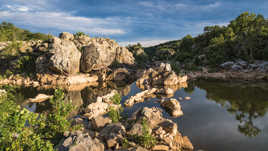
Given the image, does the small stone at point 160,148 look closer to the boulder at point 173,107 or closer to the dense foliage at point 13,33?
the boulder at point 173,107

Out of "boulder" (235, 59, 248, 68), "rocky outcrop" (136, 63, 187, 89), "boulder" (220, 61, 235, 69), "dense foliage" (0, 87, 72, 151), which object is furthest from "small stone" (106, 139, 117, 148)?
"boulder" (235, 59, 248, 68)

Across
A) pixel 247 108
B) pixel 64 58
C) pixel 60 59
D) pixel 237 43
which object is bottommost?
pixel 247 108

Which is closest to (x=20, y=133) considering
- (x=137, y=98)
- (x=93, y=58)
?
(x=137, y=98)

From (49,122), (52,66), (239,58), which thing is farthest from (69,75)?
(239,58)

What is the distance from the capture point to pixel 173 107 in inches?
698

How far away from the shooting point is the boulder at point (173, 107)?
55.1 feet

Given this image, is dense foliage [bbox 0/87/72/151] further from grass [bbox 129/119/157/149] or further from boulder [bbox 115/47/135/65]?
boulder [bbox 115/47/135/65]

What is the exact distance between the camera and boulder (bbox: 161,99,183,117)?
16.8 meters

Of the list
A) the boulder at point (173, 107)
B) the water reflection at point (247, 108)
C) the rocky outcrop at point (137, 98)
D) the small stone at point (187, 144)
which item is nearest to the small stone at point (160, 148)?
the small stone at point (187, 144)

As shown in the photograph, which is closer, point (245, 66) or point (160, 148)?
point (160, 148)

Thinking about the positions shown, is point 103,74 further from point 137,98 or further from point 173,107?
point 173,107

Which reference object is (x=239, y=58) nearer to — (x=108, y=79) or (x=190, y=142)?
(x=108, y=79)

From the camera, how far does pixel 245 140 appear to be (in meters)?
11.6

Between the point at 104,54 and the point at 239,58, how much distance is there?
4670 centimetres
